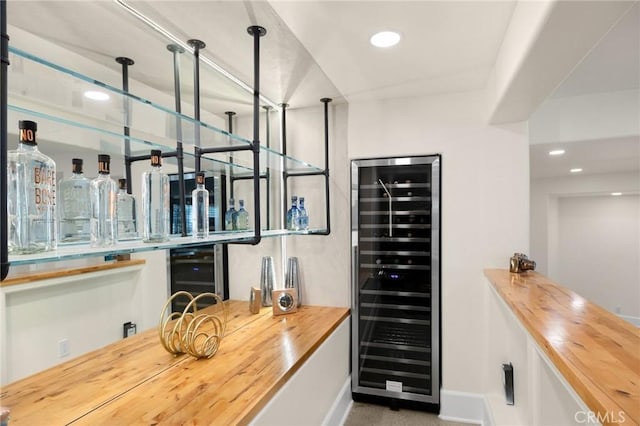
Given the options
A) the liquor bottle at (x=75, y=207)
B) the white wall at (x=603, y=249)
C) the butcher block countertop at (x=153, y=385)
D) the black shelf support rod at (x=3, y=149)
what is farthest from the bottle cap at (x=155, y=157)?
the white wall at (x=603, y=249)

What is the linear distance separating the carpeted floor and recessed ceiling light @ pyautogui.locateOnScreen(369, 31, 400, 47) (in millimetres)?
2466

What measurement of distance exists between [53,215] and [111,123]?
37 cm


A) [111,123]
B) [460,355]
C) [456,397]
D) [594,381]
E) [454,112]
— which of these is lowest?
[456,397]

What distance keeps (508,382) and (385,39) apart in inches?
81.7

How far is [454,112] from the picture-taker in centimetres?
258

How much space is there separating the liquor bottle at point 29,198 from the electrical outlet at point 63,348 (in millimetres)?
418

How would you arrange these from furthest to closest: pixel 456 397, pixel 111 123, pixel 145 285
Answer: pixel 456 397, pixel 145 285, pixel 111 123

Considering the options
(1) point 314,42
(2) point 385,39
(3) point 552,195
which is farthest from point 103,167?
(3) point 552,195

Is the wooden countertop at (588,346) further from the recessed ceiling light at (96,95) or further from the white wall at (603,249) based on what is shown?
the white wall at (603,249)

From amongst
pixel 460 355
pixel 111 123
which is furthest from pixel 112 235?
pixel 460 355

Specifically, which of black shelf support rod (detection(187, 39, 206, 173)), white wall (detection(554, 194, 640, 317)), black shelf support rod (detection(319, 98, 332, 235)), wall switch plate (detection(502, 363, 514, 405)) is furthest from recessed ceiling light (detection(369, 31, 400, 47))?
white wall (detection(554, 194, 640, 317))

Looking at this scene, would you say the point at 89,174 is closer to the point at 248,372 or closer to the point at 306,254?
the point at 248,372

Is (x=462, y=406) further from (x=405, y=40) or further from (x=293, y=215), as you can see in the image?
(x=405, y=40)

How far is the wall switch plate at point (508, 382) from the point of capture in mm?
2074
